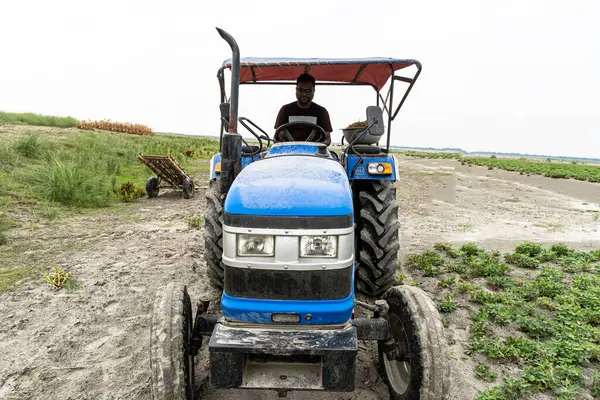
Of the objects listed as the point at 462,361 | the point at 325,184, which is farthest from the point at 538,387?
the point at 325,184

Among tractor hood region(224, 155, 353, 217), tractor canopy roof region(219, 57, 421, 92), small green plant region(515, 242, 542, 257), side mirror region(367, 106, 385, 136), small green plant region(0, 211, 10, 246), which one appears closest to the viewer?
tractor hood region(224, 155, 353, 217)

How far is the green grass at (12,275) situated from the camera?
4348 mm

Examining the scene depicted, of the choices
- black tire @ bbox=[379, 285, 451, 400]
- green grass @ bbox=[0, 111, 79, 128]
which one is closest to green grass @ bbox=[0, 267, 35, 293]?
black tire @ bbox=[379, 285, 451, 400]

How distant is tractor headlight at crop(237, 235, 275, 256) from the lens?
231cm

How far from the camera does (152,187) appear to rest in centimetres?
994

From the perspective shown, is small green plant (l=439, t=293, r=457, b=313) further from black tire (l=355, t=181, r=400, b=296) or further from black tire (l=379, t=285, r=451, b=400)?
black tire (l=379, t=285, r=451, b=400)

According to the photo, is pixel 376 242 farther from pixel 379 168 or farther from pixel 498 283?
pixel 498 283

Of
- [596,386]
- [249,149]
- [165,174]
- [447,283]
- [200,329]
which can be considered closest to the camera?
[200,329]

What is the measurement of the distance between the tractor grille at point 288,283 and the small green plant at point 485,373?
4.79ft

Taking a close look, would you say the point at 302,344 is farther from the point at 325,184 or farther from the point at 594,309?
the point at 594,309

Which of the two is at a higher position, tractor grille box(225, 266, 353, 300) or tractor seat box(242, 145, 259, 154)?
tractor seat box(242, 145, 259, 154)

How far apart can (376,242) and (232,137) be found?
5.36ft

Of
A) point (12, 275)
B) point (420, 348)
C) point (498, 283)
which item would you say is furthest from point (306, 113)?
point (12, 275)

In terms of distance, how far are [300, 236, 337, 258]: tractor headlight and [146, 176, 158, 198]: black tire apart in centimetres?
841
